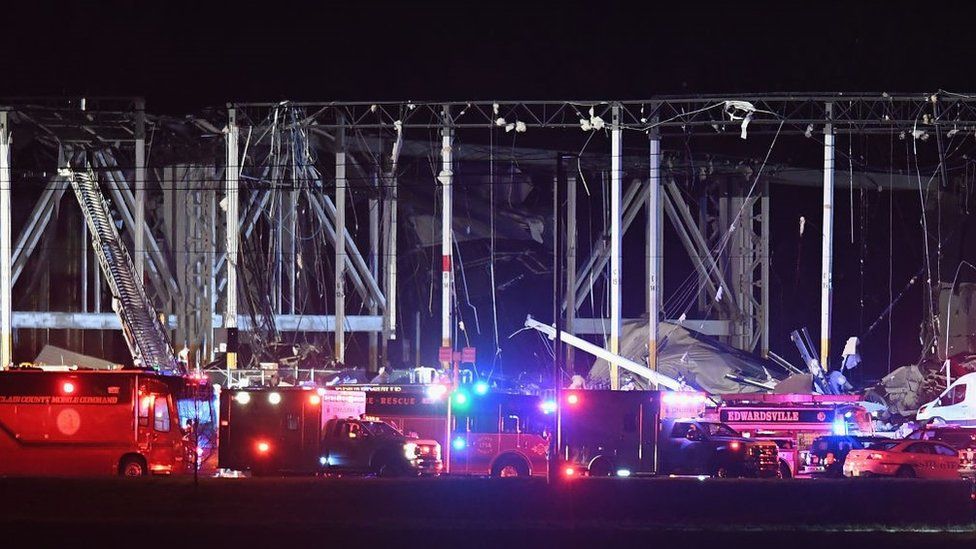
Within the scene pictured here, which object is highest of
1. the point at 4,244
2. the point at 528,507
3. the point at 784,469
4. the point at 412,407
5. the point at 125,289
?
the point at 4,244

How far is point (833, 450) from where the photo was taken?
114 feet

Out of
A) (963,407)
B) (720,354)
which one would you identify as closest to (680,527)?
(963,407)

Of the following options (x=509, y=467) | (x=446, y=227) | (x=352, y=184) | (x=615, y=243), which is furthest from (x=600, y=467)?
(x=352, y=184)

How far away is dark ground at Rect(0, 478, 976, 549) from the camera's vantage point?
24188 mm

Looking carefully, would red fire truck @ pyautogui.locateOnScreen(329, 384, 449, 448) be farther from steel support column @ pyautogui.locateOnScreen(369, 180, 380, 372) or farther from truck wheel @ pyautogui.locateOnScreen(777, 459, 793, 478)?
steel support column @ pyautogui.locateOnScreen(369, 180, 380, 372)

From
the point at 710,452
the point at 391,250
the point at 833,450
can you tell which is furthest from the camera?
the point at 391,250

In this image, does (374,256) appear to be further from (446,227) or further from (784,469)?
(784,469)

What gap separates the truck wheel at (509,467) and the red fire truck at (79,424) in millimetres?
8158

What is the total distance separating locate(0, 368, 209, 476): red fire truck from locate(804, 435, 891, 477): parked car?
1647 centimetres

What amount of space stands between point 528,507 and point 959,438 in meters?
15.9

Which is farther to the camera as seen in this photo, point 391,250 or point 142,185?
point 391,250

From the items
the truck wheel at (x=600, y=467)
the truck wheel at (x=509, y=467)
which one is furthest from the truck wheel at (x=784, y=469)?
the truck wheel at (x=509, y=467)

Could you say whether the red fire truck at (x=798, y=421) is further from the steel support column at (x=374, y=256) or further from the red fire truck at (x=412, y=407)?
the steel support column at (x=374, y=256)

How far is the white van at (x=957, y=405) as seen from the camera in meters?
42.3
